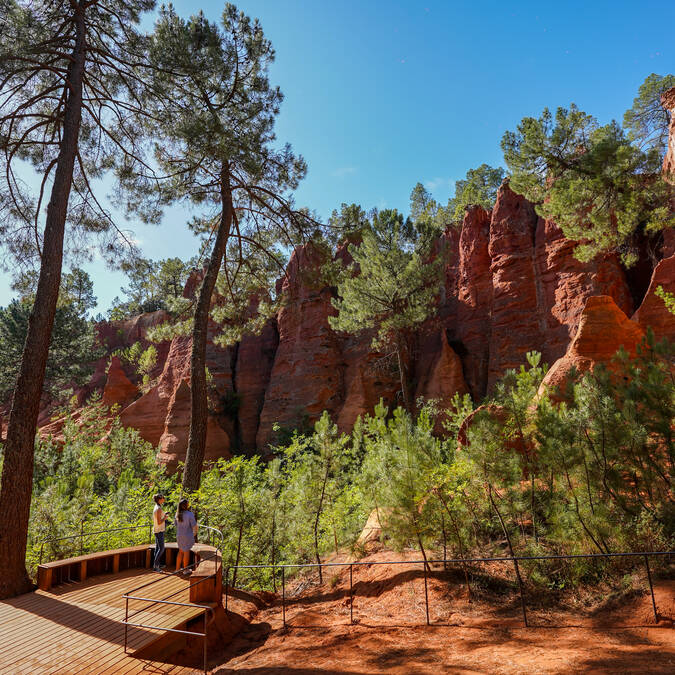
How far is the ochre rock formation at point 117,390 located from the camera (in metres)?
34.3

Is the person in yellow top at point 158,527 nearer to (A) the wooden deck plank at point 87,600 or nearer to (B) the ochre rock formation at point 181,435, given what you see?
(A) the wooden deck plank at point 87,600

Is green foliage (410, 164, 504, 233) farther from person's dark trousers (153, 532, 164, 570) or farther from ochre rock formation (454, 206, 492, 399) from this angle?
person's dark trousers (153, 532, 164, 570)

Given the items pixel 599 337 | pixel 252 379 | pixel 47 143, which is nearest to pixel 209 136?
pixel 47 143

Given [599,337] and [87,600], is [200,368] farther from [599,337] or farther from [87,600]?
[599,337]

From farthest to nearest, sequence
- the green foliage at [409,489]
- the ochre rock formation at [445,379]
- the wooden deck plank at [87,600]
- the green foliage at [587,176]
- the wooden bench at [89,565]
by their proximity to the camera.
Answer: the ochre rock formation at [445,379] < the green foliage at [587,176] < the green foliage at [409,489] < the wooden bench at [89,565] < the wooden deck plank at [87,600]

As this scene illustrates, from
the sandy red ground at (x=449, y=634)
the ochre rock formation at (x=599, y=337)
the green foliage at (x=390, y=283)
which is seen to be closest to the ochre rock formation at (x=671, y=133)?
the ochre rock formation at (x=599, y=337)

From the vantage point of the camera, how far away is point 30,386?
26.0 feet

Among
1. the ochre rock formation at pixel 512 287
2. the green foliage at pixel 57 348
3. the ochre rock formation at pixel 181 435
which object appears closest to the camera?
the ochre rock formation at pixel 512 287

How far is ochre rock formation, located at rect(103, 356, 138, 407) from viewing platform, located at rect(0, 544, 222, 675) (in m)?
29.2

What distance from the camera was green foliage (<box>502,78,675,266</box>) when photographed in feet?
41.5

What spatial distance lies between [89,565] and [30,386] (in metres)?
3.81

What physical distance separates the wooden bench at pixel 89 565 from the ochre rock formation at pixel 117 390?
28532 mm

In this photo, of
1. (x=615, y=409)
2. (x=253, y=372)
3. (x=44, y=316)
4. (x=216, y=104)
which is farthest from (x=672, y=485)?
Result: (x=253, y=372)

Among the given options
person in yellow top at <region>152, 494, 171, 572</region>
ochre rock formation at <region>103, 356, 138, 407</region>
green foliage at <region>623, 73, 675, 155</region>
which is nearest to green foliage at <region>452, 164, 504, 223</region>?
green foliage at <region>623, 73, 675, 155</region>
